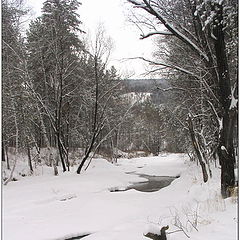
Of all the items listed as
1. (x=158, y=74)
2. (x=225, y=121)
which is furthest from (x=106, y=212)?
(x=158, y=74)

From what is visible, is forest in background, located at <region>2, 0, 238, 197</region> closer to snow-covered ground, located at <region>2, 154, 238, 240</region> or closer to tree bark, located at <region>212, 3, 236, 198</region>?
tree bark, located at <region>212, 3, 236, 198</region>

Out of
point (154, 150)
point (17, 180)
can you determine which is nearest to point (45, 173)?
point (17, 180)

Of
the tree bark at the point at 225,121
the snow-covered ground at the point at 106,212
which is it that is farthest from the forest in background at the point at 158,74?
the snow-covered ground at the point at 106,212

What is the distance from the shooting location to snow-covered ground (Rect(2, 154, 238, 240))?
587cm

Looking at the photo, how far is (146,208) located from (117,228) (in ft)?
8.41

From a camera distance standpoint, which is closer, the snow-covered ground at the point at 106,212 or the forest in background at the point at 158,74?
the snow-covered ground at the point at 106,212

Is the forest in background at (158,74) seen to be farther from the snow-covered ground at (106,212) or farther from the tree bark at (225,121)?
the snow-covered ground at (106,212)

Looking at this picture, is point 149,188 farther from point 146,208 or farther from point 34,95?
point 34,95

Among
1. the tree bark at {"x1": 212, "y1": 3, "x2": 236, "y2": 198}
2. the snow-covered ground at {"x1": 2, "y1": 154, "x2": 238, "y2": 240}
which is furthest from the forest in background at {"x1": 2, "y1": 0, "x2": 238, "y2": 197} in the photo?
the snow-covered ground at {"x1": 2, "y1": 154, "x2": 238, "y2": 240}

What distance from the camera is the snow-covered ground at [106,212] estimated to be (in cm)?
587

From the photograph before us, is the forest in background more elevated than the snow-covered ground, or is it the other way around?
the forest in background

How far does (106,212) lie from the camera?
30.0 feet

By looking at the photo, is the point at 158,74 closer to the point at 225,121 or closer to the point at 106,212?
the point at 225,121

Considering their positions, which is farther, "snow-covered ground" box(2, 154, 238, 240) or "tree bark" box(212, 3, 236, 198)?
"tree bark" box(212, 3, 236, 198)
